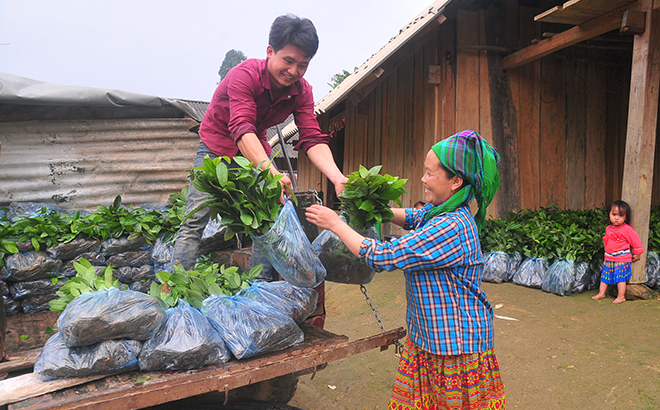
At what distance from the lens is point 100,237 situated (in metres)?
4.32

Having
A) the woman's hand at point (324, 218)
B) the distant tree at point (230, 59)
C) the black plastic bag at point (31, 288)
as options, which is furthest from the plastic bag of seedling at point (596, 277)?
the distant tree at point (230, 59)

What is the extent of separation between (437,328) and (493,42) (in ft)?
18.7

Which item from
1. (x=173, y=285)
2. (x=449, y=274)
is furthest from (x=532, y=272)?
(x=173, y=285)

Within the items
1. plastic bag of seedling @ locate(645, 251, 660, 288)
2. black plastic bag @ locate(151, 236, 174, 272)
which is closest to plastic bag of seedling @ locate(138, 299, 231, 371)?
black plastic bag @ locate(151, 236, 174, 272)

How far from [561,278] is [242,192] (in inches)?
165

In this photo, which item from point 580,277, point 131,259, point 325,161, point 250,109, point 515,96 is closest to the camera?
point 250,109

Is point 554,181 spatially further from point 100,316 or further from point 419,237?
point 100,316

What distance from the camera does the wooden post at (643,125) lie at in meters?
4.18

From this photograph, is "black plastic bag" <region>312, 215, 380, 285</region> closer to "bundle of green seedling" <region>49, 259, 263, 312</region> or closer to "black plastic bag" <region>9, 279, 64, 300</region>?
"bundle of green seedling" <region>49, 259, 263, 312</region>

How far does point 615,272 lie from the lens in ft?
14.3

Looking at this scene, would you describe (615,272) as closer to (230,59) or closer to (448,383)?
(448,383)

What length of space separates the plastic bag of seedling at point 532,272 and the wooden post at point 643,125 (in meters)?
0.94

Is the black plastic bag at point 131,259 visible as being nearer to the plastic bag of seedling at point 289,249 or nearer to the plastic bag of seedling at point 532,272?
the plastic bag of seedling at point 289,249

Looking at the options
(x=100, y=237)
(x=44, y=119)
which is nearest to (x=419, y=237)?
(x=100, y=237)
